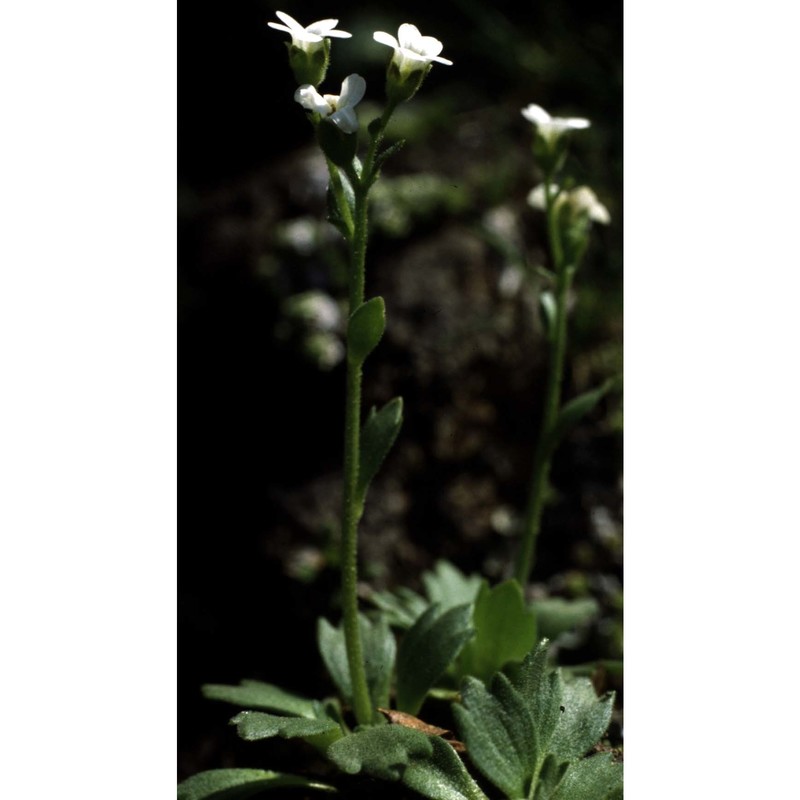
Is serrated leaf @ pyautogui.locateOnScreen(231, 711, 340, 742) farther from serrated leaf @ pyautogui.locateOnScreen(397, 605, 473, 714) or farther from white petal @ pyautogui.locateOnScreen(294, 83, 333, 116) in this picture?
white petal @ pyautogui.locateOnScreen(294, 83, 333, 116)

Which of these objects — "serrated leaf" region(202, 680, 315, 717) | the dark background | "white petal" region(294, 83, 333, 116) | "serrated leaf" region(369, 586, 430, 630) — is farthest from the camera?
the dark background

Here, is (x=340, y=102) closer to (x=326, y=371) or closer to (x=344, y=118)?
(x=344, y=118)

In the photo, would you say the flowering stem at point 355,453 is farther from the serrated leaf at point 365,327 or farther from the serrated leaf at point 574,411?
the serrated leaf at point 574,411

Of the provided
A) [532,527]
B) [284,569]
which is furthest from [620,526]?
[284,569]

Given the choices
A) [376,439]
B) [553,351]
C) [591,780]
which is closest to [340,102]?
[376,439]

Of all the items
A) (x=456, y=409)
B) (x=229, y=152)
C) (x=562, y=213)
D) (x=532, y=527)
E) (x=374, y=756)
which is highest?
(x=229, y=152)

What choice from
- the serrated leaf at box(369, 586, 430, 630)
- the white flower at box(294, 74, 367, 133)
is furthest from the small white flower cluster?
the serrated leaf at box(369, 586, 430, 630)
